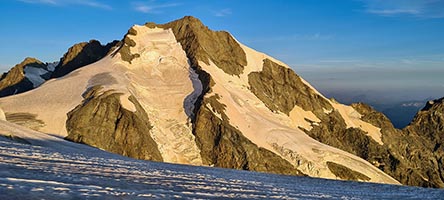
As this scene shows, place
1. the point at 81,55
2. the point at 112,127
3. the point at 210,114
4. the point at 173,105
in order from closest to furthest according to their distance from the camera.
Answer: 1. the point at 112,127
2. the point at 210,114
3. the point at 173,105
4. the point at 81,55

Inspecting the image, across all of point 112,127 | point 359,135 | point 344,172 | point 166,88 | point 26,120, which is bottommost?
point 344,172

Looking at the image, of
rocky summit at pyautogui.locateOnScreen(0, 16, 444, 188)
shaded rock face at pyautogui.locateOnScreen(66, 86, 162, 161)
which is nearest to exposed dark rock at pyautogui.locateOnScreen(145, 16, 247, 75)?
rocky summit at pyautogui.locateOnScreen(0, 16, 444, 188)

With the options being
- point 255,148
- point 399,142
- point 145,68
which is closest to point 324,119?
point 399,142

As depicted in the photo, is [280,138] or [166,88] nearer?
[280,138]

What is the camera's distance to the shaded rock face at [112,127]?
216ft

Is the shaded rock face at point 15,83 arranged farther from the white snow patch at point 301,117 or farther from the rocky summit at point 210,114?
the white snow patch at point 301,117

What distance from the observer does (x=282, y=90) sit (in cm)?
11162

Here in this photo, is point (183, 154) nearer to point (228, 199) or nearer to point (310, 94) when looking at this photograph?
point (310, 94)

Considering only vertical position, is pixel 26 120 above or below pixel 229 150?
above

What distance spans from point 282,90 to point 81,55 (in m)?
56.8

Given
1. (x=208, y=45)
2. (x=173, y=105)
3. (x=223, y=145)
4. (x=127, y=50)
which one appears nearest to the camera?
(x=223, y=145)

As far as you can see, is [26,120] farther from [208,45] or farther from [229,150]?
[208,45]

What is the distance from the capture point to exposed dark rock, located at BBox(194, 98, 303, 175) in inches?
2940

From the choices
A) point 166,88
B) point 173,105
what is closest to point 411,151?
point 173,105
